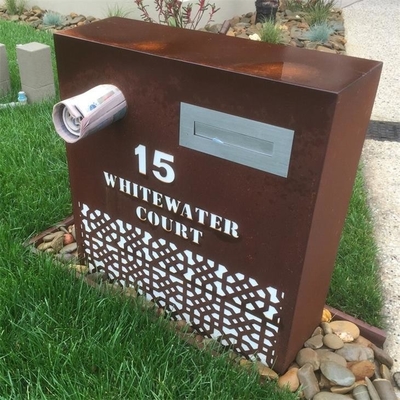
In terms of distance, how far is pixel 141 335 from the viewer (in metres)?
2.17

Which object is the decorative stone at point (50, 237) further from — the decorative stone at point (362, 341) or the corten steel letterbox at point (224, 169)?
the decorative stone at point (362, 341)

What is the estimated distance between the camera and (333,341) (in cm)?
232

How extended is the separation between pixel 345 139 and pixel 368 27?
6760 millimetres

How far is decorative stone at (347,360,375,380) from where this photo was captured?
85.8 inches

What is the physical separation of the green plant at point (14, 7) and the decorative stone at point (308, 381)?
314 inches

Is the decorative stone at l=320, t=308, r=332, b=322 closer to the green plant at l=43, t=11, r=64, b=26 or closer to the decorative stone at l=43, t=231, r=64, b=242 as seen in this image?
the decorative stone at l=43, t=231, r=64, b=242

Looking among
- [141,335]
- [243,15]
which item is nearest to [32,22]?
[243,15]

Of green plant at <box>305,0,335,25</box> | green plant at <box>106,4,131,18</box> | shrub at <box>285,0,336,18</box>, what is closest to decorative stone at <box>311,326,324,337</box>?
green plant at <box>305,0,335,25</box>

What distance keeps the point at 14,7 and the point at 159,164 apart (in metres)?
7.49

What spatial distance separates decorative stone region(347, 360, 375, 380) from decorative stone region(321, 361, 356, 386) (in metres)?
0.04

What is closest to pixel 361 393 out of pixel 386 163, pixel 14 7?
pixel 386 163

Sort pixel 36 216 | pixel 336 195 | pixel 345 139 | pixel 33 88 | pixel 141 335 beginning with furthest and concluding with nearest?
pixel 33 88
pixel 36 216
pixel 141 335
pixel 336 195
pixel 345 139

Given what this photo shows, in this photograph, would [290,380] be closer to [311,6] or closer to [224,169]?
[224,169]

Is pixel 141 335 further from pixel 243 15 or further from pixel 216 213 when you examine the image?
pixel 243 15
